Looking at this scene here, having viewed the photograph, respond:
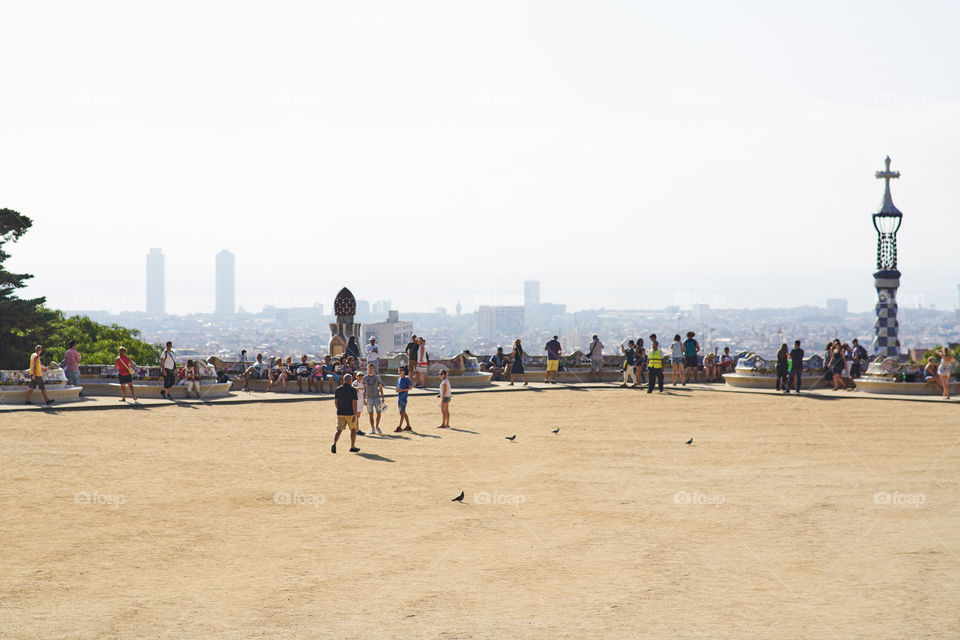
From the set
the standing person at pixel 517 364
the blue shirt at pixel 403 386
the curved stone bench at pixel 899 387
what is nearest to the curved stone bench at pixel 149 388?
the blue shirt at pixel 403 386

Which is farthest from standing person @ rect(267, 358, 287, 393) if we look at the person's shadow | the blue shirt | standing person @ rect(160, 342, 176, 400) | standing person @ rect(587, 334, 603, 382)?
the person's shadow

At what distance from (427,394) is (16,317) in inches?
854

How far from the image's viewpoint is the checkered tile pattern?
1802 inches

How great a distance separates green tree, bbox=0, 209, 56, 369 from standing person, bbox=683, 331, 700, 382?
27.4 meters

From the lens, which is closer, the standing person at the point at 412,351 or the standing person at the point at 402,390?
the standing person at the point at 402,390

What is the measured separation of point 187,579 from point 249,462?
6895 mm

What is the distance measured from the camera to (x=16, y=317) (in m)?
40.2

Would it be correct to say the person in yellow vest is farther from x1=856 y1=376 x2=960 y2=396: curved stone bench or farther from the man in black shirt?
x1=856 y1=376 x2=960 y2=396: curved stone bench

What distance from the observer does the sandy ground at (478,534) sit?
831 centimetres

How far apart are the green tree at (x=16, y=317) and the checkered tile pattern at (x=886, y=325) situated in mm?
39085

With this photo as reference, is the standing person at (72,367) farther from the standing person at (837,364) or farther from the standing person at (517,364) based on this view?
the standing person at (837,364)

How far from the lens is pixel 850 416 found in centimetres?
2364

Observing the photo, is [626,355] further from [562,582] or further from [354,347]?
[562,582]

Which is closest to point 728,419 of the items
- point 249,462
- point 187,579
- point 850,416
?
point 850,416
